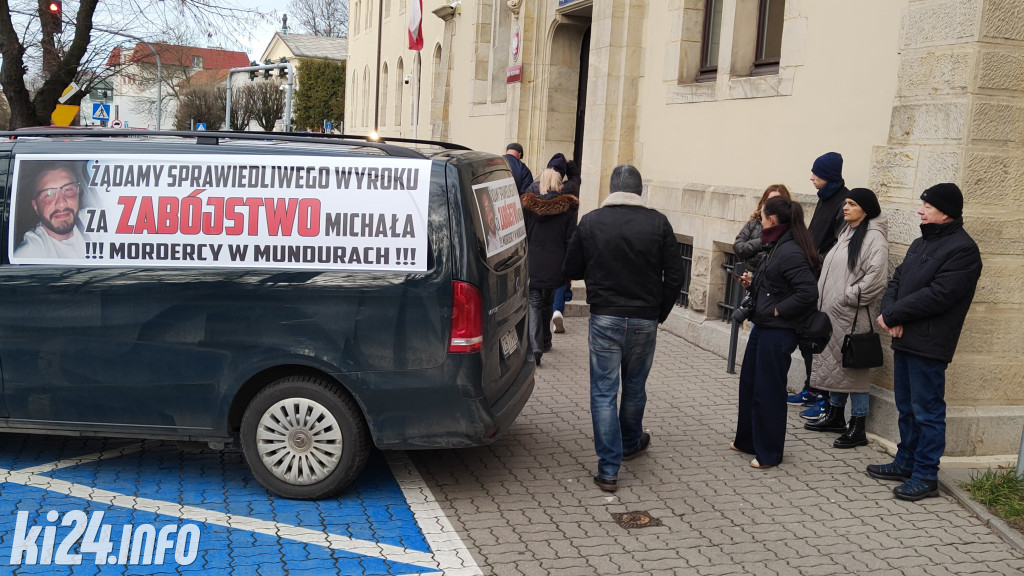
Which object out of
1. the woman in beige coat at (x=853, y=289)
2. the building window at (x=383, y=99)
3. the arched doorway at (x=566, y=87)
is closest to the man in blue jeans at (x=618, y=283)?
the woman in beige coat at (x=853, y=289)

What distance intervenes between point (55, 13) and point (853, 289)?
50.1 ft

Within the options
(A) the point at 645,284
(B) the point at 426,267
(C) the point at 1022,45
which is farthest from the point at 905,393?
(B) the point at 426,267

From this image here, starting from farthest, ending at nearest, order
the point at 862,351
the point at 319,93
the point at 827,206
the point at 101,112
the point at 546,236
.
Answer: the point at 319,93 → the point at 101,112 → the point at 546,236 → the point at 827,206 → the point at 862,351

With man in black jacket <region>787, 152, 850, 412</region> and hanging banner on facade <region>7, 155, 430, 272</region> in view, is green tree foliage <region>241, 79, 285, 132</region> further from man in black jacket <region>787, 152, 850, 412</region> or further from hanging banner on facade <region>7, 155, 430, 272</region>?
hanging banner on facade <region>7, 155, 430, 272</region>

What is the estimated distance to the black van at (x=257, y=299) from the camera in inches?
196

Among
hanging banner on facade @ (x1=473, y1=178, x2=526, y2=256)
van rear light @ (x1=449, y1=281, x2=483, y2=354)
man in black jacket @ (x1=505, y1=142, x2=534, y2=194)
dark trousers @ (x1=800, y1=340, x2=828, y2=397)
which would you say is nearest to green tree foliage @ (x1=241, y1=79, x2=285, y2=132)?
man in black jacket @ (x1=505, y1=142, x2=534, y2=194)

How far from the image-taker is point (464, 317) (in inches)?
195

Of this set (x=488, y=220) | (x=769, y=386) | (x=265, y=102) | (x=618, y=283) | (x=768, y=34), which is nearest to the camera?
(x=488, y=220)

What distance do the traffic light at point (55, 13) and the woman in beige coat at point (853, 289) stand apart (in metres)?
14.6

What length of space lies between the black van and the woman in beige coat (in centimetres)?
256

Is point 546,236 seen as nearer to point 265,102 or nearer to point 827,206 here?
point 827,206

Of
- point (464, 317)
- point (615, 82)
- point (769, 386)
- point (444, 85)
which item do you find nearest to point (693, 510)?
point (769, 386)

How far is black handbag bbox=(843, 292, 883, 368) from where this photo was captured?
621 centimetres

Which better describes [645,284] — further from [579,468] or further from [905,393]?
[905,393]
